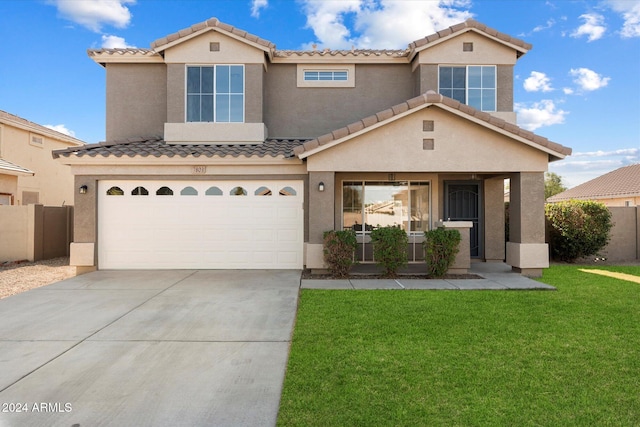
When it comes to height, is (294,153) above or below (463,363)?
above

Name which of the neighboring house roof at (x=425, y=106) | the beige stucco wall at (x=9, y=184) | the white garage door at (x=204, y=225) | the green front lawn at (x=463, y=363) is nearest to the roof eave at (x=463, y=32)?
the neighboring house roof at (x=425, y=106)

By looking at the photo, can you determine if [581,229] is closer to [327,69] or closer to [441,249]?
[441,249]

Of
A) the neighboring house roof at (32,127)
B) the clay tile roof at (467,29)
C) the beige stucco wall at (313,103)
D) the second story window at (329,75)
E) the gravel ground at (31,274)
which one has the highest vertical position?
the clay tile roof at (467,29)

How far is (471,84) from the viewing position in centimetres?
1316

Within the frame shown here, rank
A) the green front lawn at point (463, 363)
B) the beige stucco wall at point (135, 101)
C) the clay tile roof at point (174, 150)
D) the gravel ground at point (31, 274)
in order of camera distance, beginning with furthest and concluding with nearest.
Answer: the beige stucco wall at point (135, 101), the clay tile roof at point (174, 150), the gravel ground at point (31, 274), the green front lawn at point (463, 363)

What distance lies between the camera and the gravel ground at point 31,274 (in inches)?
372

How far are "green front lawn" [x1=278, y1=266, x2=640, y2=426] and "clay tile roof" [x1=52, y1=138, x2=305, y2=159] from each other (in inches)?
208

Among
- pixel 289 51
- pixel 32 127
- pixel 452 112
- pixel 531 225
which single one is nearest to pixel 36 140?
pixel 32 127

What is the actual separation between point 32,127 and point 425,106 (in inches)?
835

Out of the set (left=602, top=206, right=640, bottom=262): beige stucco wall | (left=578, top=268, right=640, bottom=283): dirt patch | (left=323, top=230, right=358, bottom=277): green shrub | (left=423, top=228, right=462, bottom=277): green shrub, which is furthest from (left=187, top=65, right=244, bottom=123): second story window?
(left=602, top=206, right=640, bottom=262): beige stucco wall

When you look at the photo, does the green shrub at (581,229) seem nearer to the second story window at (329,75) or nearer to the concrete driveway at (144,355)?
the second story window at (329,75)

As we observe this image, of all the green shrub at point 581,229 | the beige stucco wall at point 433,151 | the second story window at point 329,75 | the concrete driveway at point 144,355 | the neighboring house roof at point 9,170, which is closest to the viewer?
the concrete driveway at point 144,355

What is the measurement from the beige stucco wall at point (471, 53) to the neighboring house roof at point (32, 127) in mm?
19926

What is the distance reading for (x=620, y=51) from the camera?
18484 millimetres
